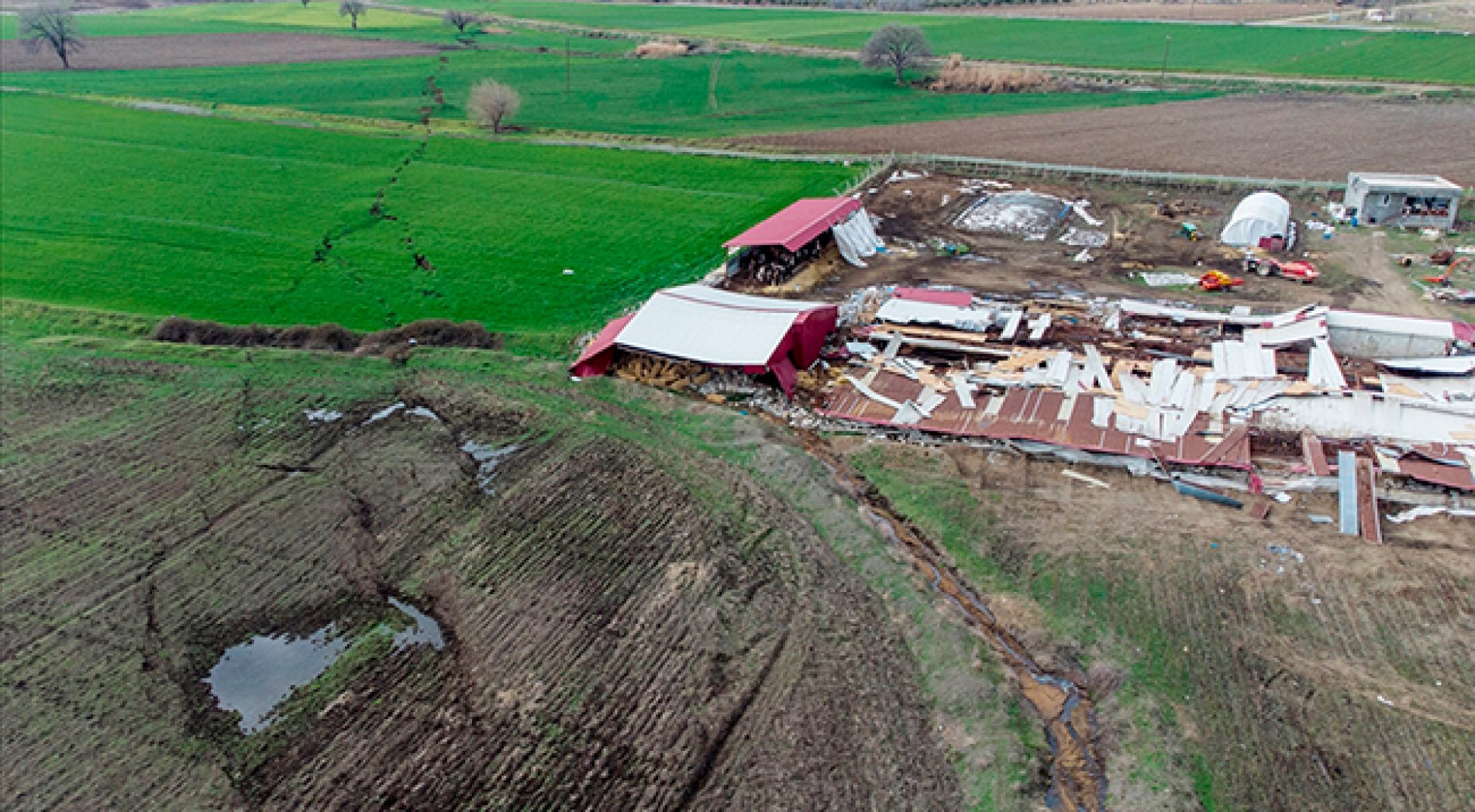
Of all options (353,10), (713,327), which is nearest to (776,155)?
(713,327)

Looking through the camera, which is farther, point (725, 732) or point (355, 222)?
point (355, 222)

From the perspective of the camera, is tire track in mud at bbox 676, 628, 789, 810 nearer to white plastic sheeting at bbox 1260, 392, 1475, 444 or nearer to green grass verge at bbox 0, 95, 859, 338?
white plastic sheeting at bbox 1260, 392, 1475, 444

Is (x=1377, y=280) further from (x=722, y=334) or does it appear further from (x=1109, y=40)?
(x=1109, y=40)

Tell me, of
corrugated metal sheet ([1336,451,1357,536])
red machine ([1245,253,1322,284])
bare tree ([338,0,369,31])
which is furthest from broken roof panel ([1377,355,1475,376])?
bare tree ([338,0,369,31])

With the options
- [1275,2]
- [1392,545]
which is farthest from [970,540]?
[1275,2]

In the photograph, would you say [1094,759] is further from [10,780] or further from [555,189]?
[555,189]

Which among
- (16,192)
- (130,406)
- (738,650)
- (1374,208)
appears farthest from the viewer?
(16,192)
